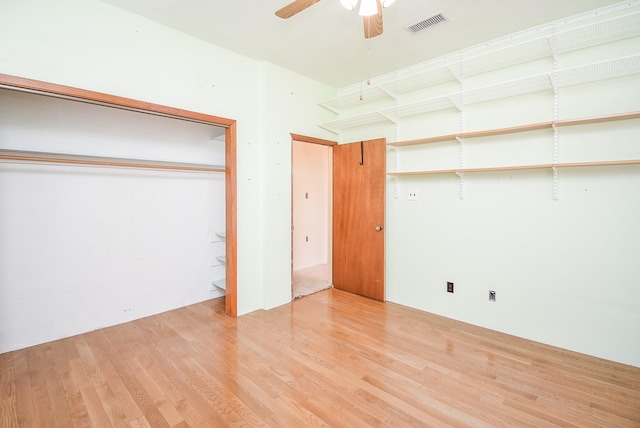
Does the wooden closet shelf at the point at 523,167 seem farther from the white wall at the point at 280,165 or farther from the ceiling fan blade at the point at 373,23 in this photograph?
the ceiling fan blade at the point at 373,23

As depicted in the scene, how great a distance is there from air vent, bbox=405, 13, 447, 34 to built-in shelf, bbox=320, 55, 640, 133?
0.64 metres

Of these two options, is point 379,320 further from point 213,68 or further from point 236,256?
point 213,68

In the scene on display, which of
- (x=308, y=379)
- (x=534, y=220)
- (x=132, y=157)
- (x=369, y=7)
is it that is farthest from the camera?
(x=132, y=157)

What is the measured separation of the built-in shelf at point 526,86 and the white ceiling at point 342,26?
0.52 m

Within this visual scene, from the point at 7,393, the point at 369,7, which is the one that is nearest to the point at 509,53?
the point at 369,7

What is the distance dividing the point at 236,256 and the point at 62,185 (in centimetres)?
173

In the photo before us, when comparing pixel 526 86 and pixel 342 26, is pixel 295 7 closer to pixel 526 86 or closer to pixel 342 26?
pixel 342 26

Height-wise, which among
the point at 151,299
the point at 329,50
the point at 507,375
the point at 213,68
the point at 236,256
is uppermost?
the point at 329,50

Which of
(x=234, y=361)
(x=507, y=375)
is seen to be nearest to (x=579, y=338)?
(x=507, y=375)

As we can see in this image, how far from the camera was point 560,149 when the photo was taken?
103 inches

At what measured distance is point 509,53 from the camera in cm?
264

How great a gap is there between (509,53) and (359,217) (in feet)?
7.56

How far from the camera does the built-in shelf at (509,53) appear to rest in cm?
229

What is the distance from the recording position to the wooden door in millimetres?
3799
